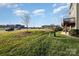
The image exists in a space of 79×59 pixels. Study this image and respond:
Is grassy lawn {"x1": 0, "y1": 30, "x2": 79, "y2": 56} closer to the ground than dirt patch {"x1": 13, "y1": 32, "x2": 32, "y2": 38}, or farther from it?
closer to the ground

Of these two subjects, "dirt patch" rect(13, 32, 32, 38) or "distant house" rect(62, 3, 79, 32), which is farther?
"dirt patch" rect(13, 32, 32, 38)

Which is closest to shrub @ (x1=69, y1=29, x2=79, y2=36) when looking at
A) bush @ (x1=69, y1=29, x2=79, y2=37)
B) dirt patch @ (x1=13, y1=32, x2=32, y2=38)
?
bush @ (x1=69, y1=29, x2=79, y2=37)

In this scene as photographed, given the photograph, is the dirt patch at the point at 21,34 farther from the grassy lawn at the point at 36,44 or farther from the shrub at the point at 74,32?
the shrub at the point at 74,32

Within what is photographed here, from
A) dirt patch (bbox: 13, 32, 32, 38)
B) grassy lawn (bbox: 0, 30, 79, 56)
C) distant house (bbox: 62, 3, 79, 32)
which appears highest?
distant house (bbox: 62, 3, 79, 32)

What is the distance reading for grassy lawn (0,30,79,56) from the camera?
297cm

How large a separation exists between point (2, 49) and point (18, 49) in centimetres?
22

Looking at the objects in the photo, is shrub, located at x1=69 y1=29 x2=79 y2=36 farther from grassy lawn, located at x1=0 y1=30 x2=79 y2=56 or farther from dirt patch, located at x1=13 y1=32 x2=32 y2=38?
dirt patch, located at x1=13 y1=32 x2=32 y2=38

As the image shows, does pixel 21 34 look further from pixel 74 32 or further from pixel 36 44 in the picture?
pixel 74 32

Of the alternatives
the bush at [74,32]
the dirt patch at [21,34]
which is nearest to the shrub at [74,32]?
the bush at [74,32]

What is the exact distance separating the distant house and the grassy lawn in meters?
0.15

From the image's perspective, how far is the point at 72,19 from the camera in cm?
300

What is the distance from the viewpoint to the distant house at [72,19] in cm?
294

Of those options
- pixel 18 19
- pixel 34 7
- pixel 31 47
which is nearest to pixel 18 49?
pixel 31 47

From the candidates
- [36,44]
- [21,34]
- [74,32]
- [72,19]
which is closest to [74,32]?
[74,32]
